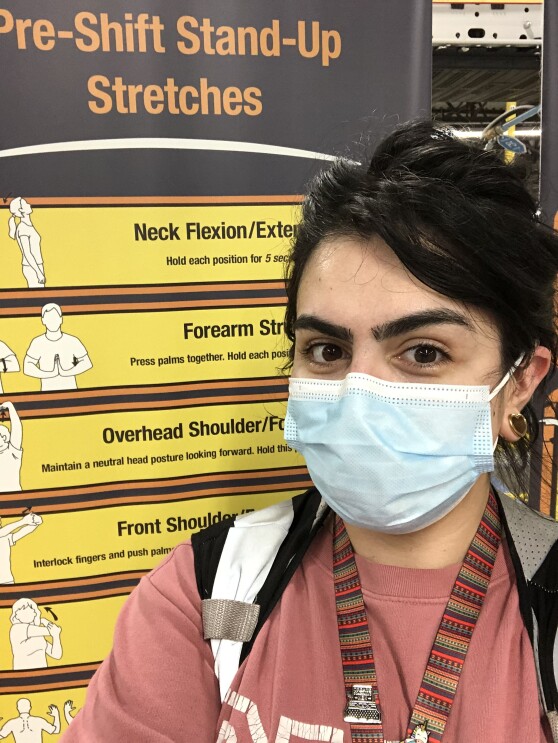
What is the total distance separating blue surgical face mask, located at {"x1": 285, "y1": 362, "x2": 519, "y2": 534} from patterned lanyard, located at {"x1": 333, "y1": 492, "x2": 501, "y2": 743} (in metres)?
0.12

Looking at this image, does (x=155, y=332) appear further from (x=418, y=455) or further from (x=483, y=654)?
(x=483, y=654)

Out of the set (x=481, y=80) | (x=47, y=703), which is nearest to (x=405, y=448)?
(x=47, y=703)

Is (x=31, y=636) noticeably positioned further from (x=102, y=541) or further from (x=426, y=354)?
(x=426, y=354)

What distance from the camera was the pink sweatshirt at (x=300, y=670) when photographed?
1023 millimetres

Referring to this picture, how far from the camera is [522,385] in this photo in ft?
3.94

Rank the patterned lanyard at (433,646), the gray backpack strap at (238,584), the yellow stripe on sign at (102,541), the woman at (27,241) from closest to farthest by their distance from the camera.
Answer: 1. the patterned lanyard at (433,646)
2. the gray backpack strap at (238,584)
3. the woman at (27,241)
4. the yellow stripe on sign at (102,541)

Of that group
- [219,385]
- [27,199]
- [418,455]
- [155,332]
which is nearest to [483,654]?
[418,455]

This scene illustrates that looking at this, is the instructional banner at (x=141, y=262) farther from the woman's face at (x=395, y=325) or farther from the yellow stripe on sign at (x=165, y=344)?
the woman's face at (x=395, y=325)

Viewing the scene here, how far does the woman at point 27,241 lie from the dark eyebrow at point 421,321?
84cm

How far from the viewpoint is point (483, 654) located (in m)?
1.05

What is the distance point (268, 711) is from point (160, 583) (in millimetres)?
291

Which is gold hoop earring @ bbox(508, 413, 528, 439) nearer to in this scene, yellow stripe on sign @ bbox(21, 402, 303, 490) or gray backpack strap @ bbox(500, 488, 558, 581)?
gray backpack strap @ bbox(500, 488, 558, 581)

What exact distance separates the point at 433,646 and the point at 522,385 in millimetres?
491

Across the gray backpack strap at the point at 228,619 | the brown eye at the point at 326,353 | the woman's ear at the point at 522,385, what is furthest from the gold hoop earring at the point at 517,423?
the gray backpack strap at the point at 228,619
